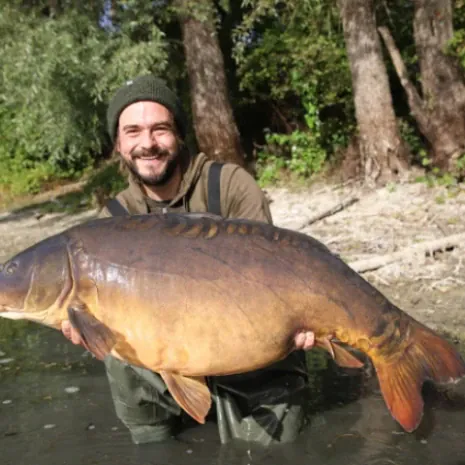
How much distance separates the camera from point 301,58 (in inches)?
369

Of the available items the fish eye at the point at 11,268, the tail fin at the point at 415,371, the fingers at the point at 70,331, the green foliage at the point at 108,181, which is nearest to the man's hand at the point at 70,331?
the fingers at the point at 70,331

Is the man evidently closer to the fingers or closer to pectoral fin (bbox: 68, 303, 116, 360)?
the fingers

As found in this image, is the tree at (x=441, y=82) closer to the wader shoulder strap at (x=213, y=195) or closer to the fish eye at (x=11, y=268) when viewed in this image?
the wader shoulder strap at (x=213, y=195)

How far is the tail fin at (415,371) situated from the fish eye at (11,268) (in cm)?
135

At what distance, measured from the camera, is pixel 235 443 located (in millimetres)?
2951

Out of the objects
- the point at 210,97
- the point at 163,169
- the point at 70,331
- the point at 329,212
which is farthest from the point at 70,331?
the point at 210,97

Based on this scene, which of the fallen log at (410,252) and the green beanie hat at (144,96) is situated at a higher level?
the green beanie hat at (144,96)

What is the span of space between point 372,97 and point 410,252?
3409 mm

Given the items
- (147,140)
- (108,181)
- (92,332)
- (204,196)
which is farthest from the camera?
(108,181)

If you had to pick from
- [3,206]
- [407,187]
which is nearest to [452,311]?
[407,187]

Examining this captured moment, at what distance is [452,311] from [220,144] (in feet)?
19.3

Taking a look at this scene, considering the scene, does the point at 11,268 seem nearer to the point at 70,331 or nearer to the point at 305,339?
the point at 70,331

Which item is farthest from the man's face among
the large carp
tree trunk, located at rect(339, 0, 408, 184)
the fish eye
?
tree trunk, located at rect(339, 0, 408, 184)

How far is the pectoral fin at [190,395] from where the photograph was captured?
2.21 metres
